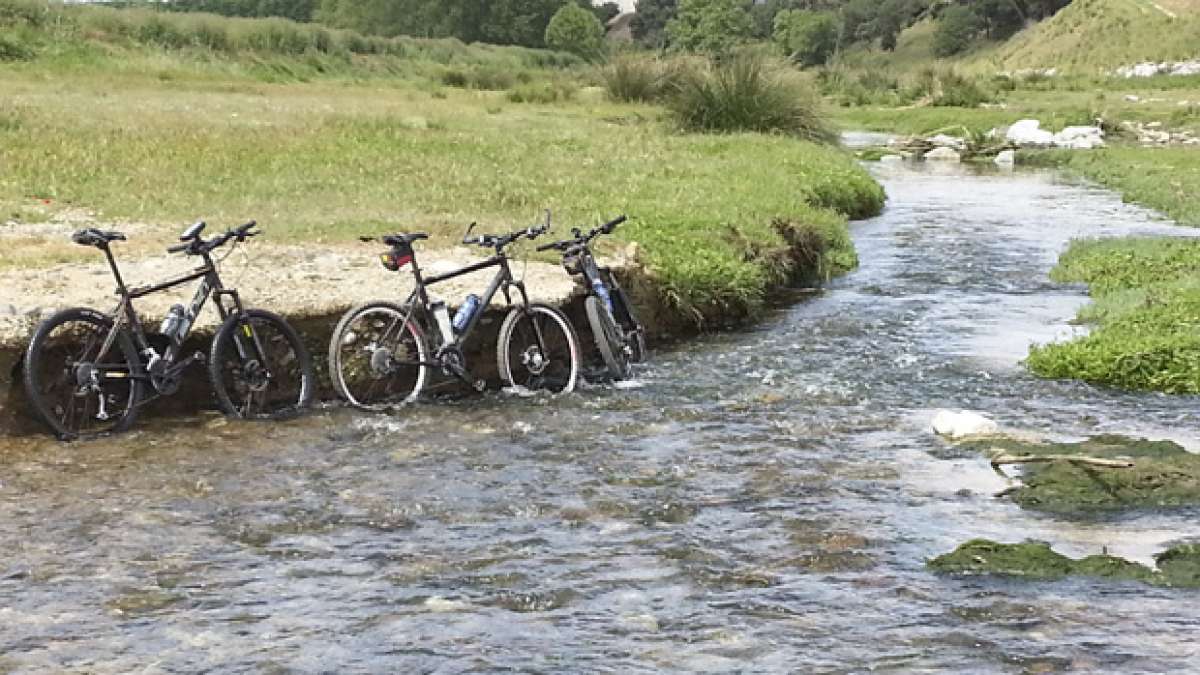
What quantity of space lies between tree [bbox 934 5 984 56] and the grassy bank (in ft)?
363

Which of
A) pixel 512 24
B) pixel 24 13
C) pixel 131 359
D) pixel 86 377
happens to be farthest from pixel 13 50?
pixel 512 24

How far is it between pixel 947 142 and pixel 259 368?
106 feet

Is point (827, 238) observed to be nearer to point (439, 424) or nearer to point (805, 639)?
point (439, 424)

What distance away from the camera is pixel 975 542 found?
6.95 metres

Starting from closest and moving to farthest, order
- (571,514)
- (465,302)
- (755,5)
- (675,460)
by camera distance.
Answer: (571,514) → (675,460) → (465,302) → (755,5)

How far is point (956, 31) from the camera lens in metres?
134

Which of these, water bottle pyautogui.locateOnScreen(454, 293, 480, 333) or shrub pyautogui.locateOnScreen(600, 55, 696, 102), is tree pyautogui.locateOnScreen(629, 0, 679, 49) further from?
water bottle pyautogui.locateOnScreen(454, 293, 480, 333)

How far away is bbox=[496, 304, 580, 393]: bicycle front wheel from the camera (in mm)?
10594

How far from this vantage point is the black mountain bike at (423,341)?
10.0m

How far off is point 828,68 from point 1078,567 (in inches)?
2726

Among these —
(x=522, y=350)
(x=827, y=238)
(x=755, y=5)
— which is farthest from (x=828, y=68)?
(x=755, y=5)

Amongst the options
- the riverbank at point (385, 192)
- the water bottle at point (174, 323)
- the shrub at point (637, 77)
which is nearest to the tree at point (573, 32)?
the shrub at point (637, 77)

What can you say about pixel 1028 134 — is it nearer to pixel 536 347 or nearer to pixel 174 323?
pixel 536 347

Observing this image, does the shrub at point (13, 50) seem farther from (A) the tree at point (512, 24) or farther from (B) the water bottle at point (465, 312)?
(A) the tree at point (512, 24)
